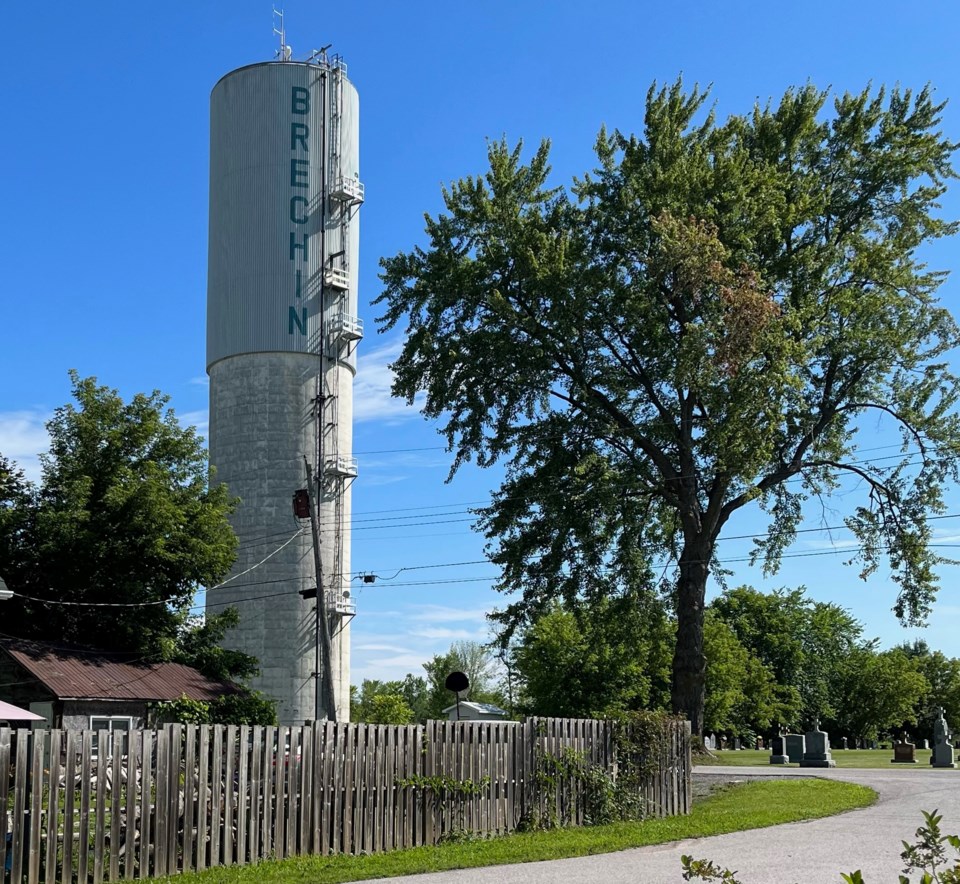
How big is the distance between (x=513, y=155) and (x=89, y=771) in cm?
2769

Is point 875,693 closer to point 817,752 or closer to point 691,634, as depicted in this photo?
point 817,752

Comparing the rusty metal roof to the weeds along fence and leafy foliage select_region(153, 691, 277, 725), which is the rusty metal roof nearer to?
leafy foliage select_region(153, 691, 277, 725)

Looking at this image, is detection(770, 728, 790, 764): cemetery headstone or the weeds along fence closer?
the weeds along fence

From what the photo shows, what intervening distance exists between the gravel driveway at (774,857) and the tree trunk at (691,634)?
13795 millimetres

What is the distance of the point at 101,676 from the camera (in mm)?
33781

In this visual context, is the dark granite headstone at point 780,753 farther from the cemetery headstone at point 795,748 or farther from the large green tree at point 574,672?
the large green tree at point 574,672

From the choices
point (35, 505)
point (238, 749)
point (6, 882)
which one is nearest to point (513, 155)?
point (35, 505)

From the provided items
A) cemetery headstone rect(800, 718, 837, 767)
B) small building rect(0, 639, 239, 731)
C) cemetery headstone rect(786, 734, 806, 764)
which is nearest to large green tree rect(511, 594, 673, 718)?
cemetery headstone rect(786, 734, 806, 764)

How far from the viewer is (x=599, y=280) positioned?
34.2 meters

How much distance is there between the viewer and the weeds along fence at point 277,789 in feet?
39.7

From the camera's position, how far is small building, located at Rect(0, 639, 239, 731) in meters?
32.1

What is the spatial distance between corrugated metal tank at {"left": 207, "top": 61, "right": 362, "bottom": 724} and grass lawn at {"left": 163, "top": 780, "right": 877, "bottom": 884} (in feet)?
105

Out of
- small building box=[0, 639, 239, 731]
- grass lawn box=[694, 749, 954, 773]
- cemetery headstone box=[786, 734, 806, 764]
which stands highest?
small building box=[0, 639, 239, 731]

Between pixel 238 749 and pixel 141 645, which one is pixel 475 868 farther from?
pixel 141 645
